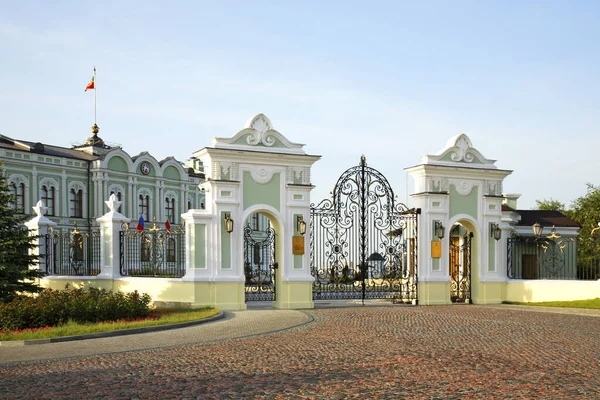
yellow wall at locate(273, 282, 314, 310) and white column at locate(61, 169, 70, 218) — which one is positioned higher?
white column at locate(61, 169, 70, 218)

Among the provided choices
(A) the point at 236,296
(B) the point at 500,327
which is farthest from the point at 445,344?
(A) the point at 236,296

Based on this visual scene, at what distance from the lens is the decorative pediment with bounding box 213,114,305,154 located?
1992 cm

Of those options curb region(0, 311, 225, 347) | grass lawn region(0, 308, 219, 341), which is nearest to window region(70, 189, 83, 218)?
grass lawn region(0, 308, 219, 341)

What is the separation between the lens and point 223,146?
64.7 feet

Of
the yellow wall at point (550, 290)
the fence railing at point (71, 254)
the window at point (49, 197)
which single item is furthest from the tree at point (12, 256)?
the window at point (49, 197)

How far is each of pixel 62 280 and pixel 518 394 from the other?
58.5 ft

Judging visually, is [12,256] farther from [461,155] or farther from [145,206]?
[145,206]

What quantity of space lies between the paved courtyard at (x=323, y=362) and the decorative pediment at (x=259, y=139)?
18.8 ft

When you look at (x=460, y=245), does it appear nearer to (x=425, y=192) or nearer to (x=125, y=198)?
(x=425, y=192)

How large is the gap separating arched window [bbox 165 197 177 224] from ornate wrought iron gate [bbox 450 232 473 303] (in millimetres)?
38305

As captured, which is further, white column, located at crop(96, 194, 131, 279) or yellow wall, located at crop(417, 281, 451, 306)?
yellow wall, located at crop(417, 281, 451, 306)

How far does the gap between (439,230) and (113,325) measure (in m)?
10.7

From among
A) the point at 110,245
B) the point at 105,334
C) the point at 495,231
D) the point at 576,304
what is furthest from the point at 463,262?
the point at 105,334

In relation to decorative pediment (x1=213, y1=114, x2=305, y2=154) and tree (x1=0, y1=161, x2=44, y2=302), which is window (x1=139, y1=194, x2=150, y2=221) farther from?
decorative pediment (x1=213, y1=114, x2=305, y2=154)
